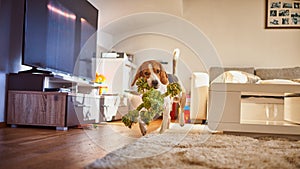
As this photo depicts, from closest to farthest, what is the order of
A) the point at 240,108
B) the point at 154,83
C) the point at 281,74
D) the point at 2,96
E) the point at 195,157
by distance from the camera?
1. the point at 195,157
2. the point at 154,83
3. the point at 240,108
4. the point at 2,96
5. the point at 281,74

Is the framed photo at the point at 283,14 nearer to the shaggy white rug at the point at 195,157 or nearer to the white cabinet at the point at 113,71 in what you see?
the white cabinet at the point at 113,71

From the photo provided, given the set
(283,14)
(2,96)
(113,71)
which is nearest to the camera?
(2,96)

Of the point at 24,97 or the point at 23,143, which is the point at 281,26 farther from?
the point at 23,143

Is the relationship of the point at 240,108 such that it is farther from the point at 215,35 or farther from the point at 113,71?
the point at 215,35

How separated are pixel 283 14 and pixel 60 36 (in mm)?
3539

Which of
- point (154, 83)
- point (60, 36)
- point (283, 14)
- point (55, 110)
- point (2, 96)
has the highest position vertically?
point (283, 14)

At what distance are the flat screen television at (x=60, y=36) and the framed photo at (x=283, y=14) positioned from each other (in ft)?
8.96

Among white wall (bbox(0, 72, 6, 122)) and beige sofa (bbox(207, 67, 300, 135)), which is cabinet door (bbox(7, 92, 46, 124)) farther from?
beige sofa (bbox(207, 67, 300, 135))

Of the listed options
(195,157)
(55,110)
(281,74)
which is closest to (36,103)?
(55,110)

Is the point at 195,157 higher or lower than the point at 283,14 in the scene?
lower

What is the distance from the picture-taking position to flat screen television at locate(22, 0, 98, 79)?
2.78 metres

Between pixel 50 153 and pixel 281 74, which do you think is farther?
pixel 281 74

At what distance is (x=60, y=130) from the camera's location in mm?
2779

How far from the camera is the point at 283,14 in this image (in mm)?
5145
